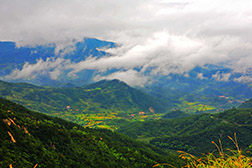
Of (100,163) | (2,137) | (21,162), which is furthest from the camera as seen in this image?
(100,163)

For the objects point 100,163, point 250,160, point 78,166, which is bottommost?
point 100,163

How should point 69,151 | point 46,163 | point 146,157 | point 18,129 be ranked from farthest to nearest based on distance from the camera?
point 146,157 < point 69,151 < point 18,129 < point 46,163

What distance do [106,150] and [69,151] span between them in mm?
51407

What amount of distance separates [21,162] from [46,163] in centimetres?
1785

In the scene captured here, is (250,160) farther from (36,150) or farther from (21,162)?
(36,150)

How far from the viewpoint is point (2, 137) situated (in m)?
73.9

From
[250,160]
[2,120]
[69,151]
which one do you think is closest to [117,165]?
[69,151]

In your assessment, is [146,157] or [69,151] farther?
[146,157]

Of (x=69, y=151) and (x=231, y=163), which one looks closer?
(x=231, y=163)

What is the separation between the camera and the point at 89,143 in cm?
15988

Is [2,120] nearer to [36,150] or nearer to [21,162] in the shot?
[36,150]

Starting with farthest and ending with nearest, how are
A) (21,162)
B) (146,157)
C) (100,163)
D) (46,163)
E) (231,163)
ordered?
(146,157) < (100,163) < (46,163) < (21,162) < (231,163)

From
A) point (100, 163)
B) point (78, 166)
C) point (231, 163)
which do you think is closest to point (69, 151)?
point (78, 166)

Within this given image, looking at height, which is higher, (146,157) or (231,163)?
(231,163)
